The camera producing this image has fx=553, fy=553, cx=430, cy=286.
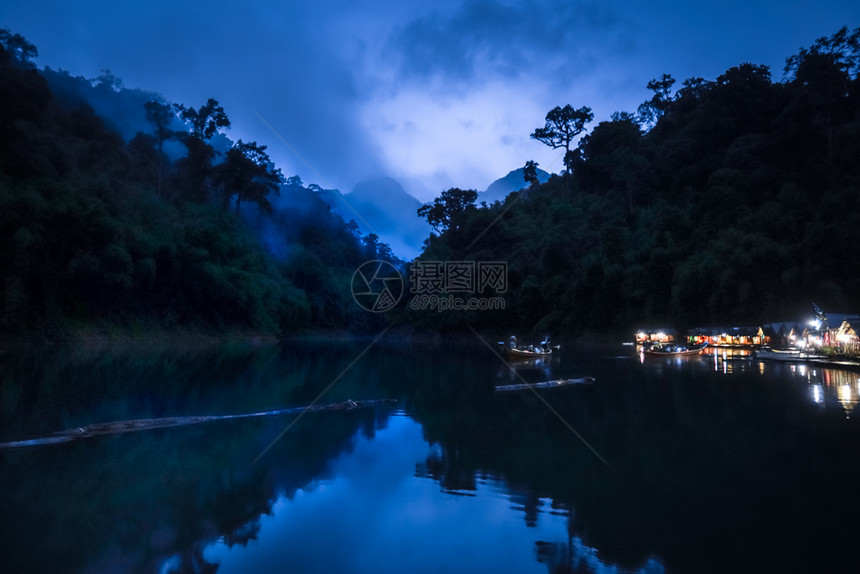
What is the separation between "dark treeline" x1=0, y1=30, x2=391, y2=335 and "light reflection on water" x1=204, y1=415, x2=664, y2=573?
3183 cm

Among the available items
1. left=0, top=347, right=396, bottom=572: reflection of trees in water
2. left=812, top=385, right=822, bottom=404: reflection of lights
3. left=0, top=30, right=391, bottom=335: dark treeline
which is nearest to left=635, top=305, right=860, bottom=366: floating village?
left=812, top=385, right=822, bottom=404: reflection of lights

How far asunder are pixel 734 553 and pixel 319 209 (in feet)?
339

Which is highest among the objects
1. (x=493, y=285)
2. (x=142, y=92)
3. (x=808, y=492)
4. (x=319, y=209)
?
(x=142, y=92)

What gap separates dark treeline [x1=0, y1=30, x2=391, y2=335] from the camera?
32.8 m

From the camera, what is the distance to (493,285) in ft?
214

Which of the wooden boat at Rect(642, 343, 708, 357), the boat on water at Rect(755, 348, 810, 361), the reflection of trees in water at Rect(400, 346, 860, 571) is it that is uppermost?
the wooden boat at Rect(642, 343, 708, 357)

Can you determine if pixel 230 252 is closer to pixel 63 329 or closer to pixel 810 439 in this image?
pixel 63 329

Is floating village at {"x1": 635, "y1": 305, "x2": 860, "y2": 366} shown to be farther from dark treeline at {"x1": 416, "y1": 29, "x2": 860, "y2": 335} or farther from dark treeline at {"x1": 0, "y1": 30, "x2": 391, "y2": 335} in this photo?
dark treeline at {"x1": 0, "y1": 30, "x2": 391, "y2": 335}

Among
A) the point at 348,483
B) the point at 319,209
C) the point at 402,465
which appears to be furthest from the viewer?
the point at 319,209

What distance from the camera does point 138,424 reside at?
10.4 meters

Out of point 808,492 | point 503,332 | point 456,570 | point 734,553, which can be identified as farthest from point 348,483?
point 503,332

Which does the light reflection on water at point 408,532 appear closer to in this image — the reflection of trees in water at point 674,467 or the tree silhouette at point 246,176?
the reflection of trees in water at point 674,467

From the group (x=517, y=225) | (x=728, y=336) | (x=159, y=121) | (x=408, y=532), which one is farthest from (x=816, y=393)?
(x=159, y=121)

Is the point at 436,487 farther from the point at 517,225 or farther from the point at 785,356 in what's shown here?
the point at 517,225
